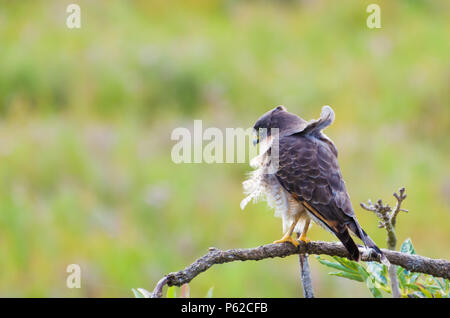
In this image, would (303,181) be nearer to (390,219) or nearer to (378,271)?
(378,271)

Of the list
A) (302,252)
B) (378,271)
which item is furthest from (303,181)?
(378,271)

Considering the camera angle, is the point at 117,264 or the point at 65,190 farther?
the point at 65,190

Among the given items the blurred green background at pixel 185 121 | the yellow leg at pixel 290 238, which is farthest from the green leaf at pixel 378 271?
the blurred green background at pixel 185 121

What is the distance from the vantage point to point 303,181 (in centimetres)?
271

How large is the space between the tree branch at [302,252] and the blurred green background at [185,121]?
323 centimetres

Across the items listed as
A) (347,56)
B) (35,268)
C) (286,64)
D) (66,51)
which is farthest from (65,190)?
(347,56)

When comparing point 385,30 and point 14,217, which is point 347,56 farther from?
point 14,217

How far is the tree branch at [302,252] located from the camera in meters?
1.69

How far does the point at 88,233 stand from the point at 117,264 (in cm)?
54

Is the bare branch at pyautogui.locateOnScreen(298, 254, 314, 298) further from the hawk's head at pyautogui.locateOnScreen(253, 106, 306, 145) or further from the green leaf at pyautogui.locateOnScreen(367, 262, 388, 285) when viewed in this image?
the hawk's head at pyautogui.locateOnScreen(253, 106, 306, 145)

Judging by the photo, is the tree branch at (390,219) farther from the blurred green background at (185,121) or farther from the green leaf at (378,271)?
the blurred green background at (185,121)

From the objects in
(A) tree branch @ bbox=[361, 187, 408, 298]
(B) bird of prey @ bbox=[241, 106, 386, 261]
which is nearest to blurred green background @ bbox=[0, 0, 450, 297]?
(B) bird of prey @ bbox=[241, 106, 386, 261]

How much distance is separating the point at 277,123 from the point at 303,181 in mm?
547

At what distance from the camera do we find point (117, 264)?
5.65 meters
